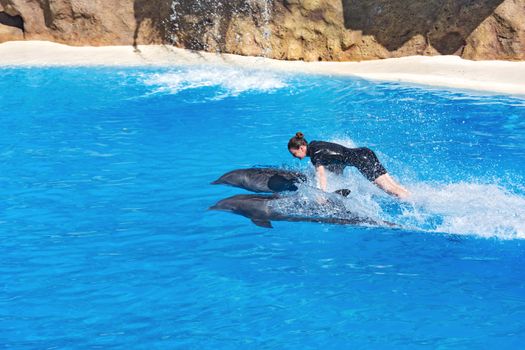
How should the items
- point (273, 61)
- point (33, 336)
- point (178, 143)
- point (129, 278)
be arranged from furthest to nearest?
point (273, 61), point (178, 143), point (129, 278), point (33, 336)

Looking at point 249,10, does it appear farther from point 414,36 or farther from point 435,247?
point 435,247

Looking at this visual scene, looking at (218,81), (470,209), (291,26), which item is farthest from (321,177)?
(291,26)

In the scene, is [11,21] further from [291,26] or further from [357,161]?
[357,161]

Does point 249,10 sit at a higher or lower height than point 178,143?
higher

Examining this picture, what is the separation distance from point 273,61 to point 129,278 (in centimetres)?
1179

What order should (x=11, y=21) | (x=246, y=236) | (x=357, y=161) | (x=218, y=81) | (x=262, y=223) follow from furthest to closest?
(x=11, y=21) < (x=218, y=81) < (x=357, y=161) < (x=262, y=223) < (x=246, y=236)

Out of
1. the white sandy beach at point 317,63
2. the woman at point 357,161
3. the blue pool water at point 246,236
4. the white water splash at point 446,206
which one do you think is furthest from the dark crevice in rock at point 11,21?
the woman at point 357,161

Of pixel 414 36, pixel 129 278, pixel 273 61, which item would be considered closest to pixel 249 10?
pixel 273 61

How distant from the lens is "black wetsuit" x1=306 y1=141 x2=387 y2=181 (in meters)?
8.83

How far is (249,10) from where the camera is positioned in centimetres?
1861

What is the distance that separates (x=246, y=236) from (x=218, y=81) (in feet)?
27.8

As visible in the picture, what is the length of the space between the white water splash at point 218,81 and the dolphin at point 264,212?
6.28 meters

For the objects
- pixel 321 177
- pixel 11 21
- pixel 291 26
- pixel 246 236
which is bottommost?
pixel 246 236

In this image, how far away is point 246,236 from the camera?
7980mm
